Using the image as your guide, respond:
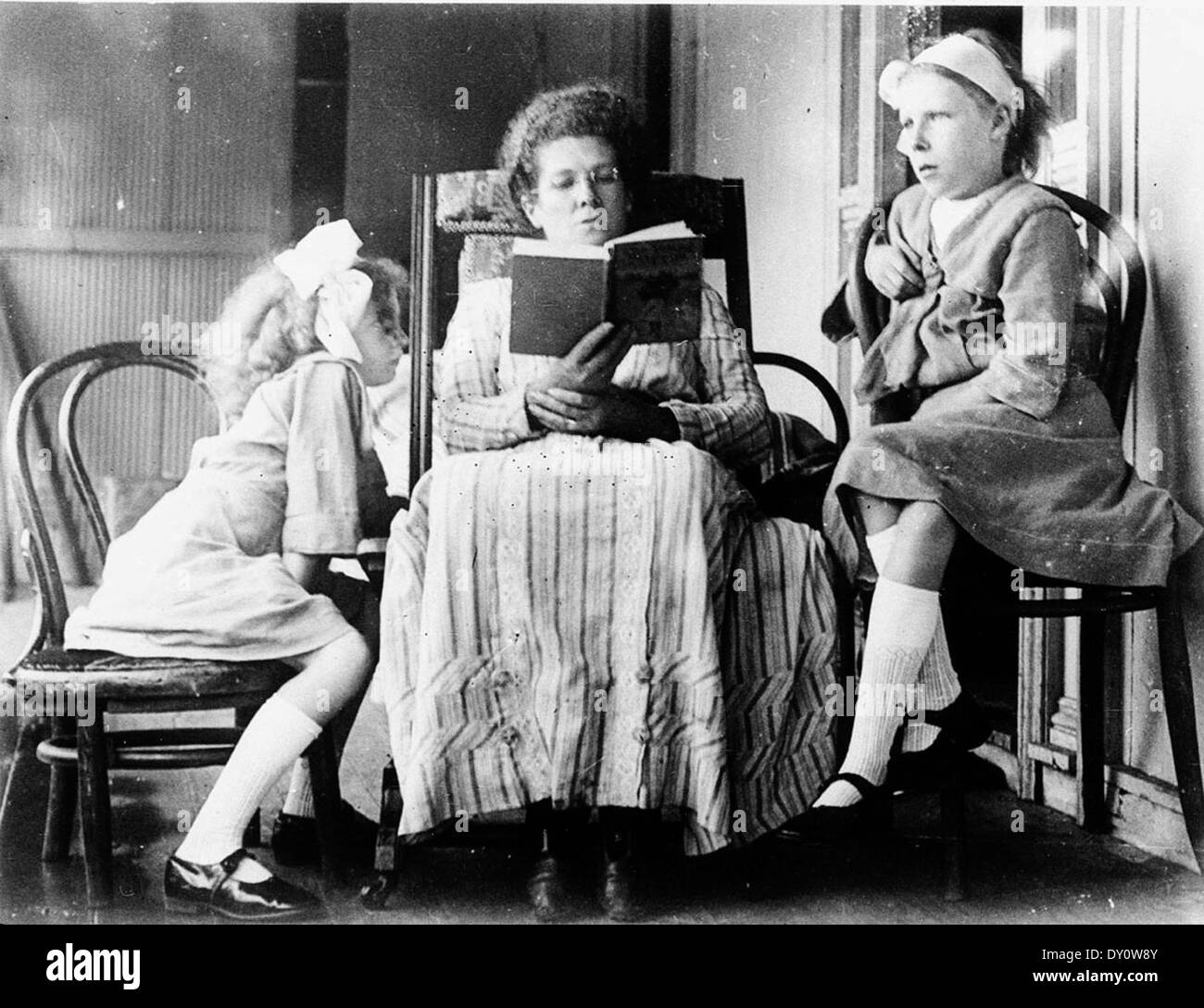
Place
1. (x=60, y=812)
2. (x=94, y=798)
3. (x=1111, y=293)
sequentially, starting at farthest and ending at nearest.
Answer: (x=1111, y=293)
(x=60, y=812)
(x=94, y=798)

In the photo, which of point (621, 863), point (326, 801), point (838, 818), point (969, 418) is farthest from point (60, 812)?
point (969, 418)

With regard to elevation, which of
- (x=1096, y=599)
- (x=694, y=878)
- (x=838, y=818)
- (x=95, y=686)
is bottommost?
(x=694, y=878)

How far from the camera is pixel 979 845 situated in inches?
77.1

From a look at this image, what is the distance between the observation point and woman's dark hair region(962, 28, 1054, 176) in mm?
1975

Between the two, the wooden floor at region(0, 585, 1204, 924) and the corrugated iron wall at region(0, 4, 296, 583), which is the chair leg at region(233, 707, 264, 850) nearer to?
the wooden floor at region(0, 585, 1204, 924)

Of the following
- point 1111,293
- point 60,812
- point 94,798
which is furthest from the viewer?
point 1111,293

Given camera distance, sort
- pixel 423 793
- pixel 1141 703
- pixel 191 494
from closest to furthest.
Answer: pixel 423 793 < pixel 191 494 < pixel 1141 703

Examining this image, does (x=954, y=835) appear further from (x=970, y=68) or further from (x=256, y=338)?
(x=256, y=338)

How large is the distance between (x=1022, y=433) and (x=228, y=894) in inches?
55.7

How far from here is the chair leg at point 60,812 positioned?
1883 millimetres

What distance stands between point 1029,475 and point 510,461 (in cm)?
82

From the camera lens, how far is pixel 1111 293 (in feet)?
6.54

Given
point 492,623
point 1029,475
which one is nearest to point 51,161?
point 492,623
